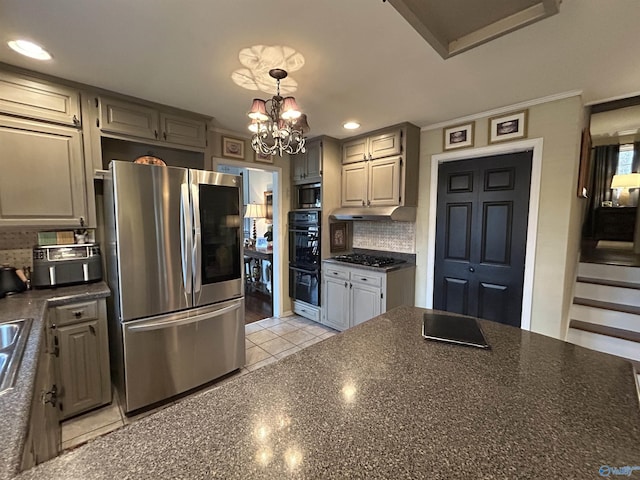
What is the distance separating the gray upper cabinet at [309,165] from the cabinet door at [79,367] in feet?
8.47

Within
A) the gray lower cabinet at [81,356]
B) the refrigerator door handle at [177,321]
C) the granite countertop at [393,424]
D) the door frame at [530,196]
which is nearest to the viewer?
the granite countertop at [393,424]

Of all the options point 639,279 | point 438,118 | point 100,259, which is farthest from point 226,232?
point 639,279

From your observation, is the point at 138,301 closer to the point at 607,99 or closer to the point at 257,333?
the point at 257,333

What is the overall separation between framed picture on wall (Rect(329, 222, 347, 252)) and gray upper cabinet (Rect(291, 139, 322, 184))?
65 centimetres

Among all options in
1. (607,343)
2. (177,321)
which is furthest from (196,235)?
(607,343)

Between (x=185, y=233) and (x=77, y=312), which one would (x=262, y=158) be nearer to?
(x=185, y=233)

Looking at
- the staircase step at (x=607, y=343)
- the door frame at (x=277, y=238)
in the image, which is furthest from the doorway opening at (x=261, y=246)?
the staircase step at (x=607, y=343)

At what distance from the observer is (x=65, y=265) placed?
206 cm

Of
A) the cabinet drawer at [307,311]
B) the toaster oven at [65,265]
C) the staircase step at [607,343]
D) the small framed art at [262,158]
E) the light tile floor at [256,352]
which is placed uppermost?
the small framed art at [262,158]

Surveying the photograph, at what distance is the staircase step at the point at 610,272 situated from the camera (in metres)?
3.07

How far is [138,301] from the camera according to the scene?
195 cm

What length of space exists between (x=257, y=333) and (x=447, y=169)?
287 centimetres

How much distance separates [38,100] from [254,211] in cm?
358

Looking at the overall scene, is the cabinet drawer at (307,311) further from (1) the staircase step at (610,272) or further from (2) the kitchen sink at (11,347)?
Answer: (1) the staircase step at (610,272)
